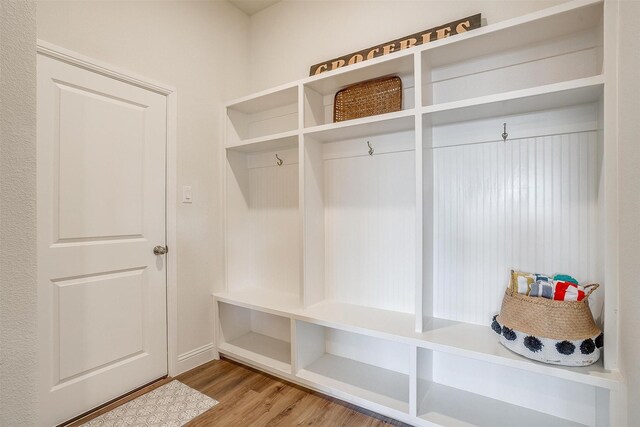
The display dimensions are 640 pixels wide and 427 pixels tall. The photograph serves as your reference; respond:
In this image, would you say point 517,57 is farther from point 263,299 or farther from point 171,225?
point 171,225

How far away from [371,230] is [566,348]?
113cm

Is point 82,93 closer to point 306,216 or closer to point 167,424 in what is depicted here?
point 306,216

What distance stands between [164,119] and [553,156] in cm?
237

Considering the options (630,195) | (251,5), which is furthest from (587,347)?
(251,5)

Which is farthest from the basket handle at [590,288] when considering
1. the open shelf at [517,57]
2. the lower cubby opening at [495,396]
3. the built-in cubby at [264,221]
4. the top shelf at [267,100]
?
the top shelf at [267,100]

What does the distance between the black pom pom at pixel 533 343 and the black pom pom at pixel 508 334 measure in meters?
0.05

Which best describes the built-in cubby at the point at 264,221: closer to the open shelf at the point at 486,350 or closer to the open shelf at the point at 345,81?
the open shelf at the point at 345,81

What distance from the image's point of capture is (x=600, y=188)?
1325mm

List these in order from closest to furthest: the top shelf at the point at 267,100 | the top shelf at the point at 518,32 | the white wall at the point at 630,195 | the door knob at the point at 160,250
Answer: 1. the white wall at the point at 630,195
2. the top shelf at the point at 518,32
3. the door knob at the point at 160,250
4. the top shelf at the point at 267,100

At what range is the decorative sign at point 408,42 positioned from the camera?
1.64m

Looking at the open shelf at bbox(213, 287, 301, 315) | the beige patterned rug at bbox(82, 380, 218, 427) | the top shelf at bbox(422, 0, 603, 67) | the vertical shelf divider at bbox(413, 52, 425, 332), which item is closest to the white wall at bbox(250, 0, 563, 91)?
the top shelf at bbox(422, 0, 603, 67)

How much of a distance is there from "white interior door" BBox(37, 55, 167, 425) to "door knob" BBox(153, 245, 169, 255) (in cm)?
2

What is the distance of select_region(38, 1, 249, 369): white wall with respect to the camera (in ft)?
6.12

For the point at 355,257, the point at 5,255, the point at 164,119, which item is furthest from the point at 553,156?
the point at 164,119
